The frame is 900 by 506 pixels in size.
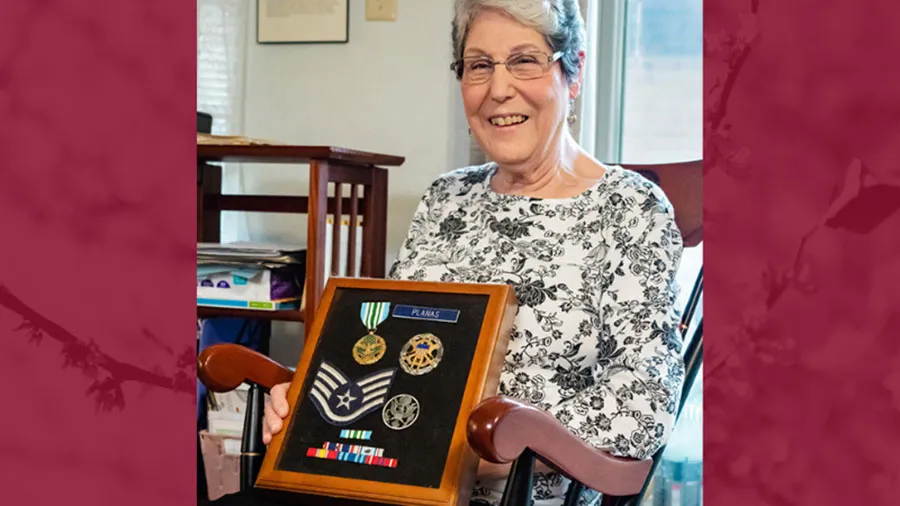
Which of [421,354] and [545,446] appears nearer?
[545,446]

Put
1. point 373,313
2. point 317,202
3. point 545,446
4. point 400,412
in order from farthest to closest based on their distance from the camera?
point 317,202
point 373,313
point 400,412
point 545,446

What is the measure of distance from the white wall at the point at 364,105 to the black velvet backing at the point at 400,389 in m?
1.02

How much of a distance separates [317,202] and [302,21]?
709mm

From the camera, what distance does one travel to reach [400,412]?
1.20 m

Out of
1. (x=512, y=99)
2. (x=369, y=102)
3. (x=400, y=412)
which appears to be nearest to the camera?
(x=400, y=412)

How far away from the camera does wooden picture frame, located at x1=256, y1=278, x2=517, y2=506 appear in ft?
3.76
